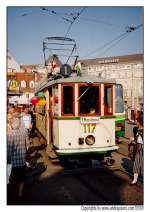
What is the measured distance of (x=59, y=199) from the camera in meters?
6.58

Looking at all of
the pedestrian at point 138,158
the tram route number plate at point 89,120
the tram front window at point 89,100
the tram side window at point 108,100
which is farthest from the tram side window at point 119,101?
the pedestrian at point 138,158

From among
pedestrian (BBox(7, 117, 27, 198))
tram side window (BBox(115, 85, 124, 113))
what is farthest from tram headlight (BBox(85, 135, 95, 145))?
tram side window (BBox(115, 85, 124, 113))

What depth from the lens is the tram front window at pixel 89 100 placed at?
353 inches

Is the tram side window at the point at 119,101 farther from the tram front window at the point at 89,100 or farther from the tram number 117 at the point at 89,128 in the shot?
the tram number 117 at the point at 89,128

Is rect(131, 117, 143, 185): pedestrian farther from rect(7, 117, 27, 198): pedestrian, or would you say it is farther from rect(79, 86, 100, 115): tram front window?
rect(7, 117, 27, 198): pedestrian

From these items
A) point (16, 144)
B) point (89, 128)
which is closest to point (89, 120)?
point (89, 128)

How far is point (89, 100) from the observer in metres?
9.12

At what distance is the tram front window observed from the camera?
8.98 m

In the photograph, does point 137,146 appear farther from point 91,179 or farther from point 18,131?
point 18,131

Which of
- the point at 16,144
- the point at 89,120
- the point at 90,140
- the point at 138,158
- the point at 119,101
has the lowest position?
the point at 138,158

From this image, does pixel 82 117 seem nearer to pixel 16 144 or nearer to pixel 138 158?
pixel 138 158

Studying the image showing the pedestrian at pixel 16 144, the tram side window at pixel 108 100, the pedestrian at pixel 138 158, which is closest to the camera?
the pedestrian at pixel 16 144
